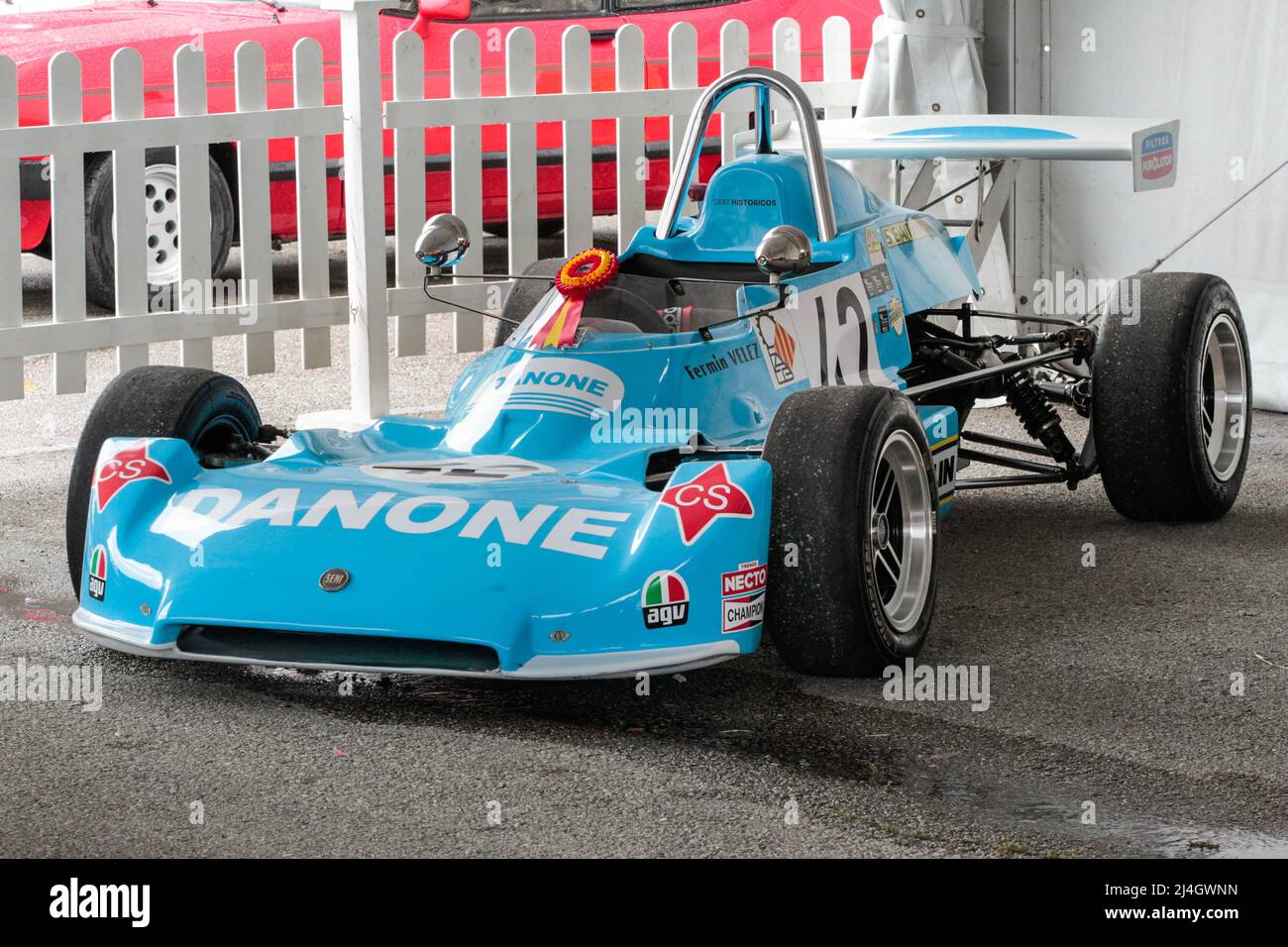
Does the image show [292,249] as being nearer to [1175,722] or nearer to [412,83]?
[412,83]

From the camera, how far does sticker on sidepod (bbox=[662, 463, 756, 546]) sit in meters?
4.61

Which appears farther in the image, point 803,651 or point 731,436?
point 731,436

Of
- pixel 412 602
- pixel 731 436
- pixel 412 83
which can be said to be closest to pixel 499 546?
pixel 412 602

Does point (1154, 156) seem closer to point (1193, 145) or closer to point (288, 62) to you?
point (1193, 145)

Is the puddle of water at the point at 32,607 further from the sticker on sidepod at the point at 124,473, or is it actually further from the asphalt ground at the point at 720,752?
the sticker on sidepod at the point at 124,473

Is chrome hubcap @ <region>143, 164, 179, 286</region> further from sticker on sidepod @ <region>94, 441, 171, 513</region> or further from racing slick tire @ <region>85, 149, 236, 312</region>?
sticker on sidepod @ <region>94, 441, 171, 513</region>

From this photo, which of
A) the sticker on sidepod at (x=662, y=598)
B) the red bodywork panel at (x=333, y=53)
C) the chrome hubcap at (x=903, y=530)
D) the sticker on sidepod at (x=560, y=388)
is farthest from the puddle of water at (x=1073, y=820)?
the red bodywork panel at (x=333, y=53)

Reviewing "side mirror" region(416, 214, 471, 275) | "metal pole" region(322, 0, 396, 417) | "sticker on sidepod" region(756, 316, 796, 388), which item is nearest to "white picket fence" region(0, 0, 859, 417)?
"metal pole" region(322, 0, 396, 417)

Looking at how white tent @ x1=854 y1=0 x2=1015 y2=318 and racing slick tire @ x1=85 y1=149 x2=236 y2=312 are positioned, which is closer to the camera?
white tent @ x1=854 y1=0 x2=1015 y2=318

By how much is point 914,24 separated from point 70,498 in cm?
482

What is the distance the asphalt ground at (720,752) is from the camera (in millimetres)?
3982

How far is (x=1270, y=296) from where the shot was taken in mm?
8586

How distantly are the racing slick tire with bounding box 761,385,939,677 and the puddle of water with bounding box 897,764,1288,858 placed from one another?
1.65ft
